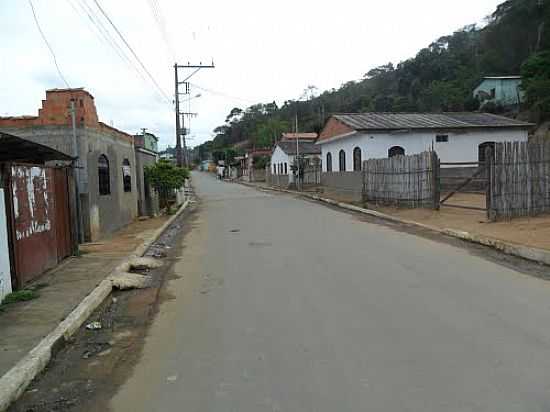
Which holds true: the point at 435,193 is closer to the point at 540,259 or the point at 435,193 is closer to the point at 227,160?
the point at 540,259

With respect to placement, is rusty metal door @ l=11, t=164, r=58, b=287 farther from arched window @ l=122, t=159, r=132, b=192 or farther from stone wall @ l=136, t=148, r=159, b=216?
stone wall @ l=136, t=148, r=159, b=216

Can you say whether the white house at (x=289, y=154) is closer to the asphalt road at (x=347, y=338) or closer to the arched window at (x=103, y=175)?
the arched window at (x=103, y=175)

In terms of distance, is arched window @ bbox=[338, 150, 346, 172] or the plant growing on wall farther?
arched window @ bbox=[338, 150, 346, 172]

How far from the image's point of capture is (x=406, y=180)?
865 inches

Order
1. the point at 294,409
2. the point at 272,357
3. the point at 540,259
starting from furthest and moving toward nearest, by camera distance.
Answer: the point at 540,259, the point at 272,357, the point at 294,409

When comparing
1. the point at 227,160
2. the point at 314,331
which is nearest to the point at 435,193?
the point at 314,331

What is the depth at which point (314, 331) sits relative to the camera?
6297mm

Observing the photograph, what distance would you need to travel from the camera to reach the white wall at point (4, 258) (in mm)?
7980

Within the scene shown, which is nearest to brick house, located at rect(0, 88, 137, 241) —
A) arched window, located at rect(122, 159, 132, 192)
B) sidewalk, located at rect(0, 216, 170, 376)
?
sidewalk, located at rect(0, 216, 170, 376)

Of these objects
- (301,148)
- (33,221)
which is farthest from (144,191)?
(301,148)

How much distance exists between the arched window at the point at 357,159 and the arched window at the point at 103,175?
1734 cm

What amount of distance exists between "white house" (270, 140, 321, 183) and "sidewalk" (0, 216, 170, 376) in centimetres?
4134

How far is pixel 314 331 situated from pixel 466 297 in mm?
2701

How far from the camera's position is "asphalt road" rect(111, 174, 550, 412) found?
14.7 ft
